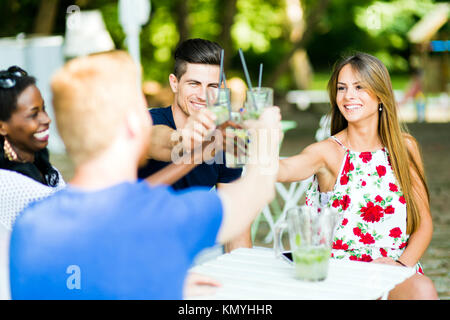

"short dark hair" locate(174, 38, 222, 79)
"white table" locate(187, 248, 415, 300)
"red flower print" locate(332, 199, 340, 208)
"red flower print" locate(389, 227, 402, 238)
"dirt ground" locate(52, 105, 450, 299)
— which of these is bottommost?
"dirt ground" locate(52, 105, 450, 299)

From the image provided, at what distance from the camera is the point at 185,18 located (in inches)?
539

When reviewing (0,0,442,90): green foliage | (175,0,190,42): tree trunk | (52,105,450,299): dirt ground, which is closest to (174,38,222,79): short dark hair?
(52,105,450,299): dirt ground

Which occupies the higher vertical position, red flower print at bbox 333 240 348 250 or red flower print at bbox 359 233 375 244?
red flower print at bbox 359 233 375 244

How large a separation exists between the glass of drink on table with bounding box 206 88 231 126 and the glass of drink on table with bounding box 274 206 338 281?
407mm

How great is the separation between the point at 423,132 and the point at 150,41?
38.8ft

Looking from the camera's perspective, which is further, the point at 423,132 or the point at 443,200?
the point at 423,132

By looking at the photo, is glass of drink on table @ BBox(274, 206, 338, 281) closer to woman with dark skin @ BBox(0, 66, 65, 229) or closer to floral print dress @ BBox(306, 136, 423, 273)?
floral print dress @ BBox(306, 136, 423, 273)

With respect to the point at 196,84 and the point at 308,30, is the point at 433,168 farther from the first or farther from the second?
the point at 196,84

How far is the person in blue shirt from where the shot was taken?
1484 mm

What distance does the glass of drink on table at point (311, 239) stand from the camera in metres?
2.06
